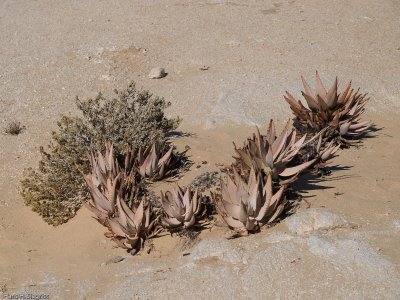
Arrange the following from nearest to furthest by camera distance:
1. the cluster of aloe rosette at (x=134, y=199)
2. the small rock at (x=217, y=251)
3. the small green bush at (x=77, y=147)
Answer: the small rock at (x=217, y=251) < the cluster of aloe rosette at (x=134, y=199) < the small green bush at (x=77, y=147)

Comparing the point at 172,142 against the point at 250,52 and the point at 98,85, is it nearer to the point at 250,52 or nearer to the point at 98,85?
the point at 98,85

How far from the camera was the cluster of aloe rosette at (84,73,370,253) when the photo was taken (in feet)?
17.1

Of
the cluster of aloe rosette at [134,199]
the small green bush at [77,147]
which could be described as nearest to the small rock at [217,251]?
the cluster of aloe rosette at [134,199]

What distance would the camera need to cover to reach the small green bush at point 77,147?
248 inches

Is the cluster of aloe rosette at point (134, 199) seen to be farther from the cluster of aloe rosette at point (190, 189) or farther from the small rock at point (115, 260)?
the small rock at point (115, 260)

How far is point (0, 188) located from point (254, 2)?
7.50 m

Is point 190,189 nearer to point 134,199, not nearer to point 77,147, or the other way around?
point 134,199

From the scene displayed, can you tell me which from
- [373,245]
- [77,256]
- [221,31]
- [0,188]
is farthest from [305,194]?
[221,31]

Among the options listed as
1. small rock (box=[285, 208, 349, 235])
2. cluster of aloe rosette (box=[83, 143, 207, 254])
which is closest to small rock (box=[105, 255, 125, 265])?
cluster of aloe rosette (box=[83, 143, 207, 254])

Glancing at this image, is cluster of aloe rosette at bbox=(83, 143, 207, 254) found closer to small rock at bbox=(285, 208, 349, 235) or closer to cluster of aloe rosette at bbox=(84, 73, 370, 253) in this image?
cluster of aloe rosette at bbox=(84, 73, 370, 253)

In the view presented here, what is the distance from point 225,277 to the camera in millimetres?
4836

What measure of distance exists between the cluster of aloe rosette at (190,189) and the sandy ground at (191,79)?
19 centimetres

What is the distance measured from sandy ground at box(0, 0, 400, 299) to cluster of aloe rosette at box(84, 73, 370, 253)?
7.6 inches

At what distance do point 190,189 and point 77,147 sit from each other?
1.70 m
